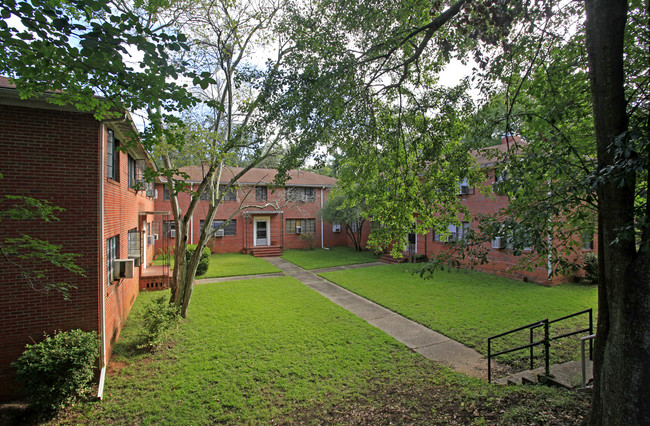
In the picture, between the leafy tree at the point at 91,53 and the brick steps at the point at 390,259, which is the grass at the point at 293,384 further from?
the brick steps at the point at 390,259

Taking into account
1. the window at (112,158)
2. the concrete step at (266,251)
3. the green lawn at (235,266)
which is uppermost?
the window at (112,158)

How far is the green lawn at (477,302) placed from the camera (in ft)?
26.8

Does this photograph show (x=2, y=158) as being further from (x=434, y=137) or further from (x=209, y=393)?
(x=434, y=137)

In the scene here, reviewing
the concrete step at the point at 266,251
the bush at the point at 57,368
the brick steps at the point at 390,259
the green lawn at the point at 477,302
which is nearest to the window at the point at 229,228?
the concrete step at the point at 266,251

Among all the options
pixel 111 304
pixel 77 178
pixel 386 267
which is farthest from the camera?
pixel 386 267

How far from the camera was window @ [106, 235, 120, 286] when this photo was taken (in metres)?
7.42

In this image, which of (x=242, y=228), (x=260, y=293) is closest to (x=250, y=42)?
(x=260, y=293)

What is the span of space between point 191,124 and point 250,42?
2912mm

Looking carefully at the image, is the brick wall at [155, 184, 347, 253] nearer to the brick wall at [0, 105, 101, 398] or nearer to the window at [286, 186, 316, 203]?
the window at [286, 186, 316, 203]

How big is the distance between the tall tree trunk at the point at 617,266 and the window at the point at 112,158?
918 centimetres

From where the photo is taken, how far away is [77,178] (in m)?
6.20

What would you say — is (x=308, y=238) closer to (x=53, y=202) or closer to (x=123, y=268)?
(x=123, y=268)

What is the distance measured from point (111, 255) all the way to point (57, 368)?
3172mm

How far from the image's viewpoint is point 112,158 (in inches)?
328
